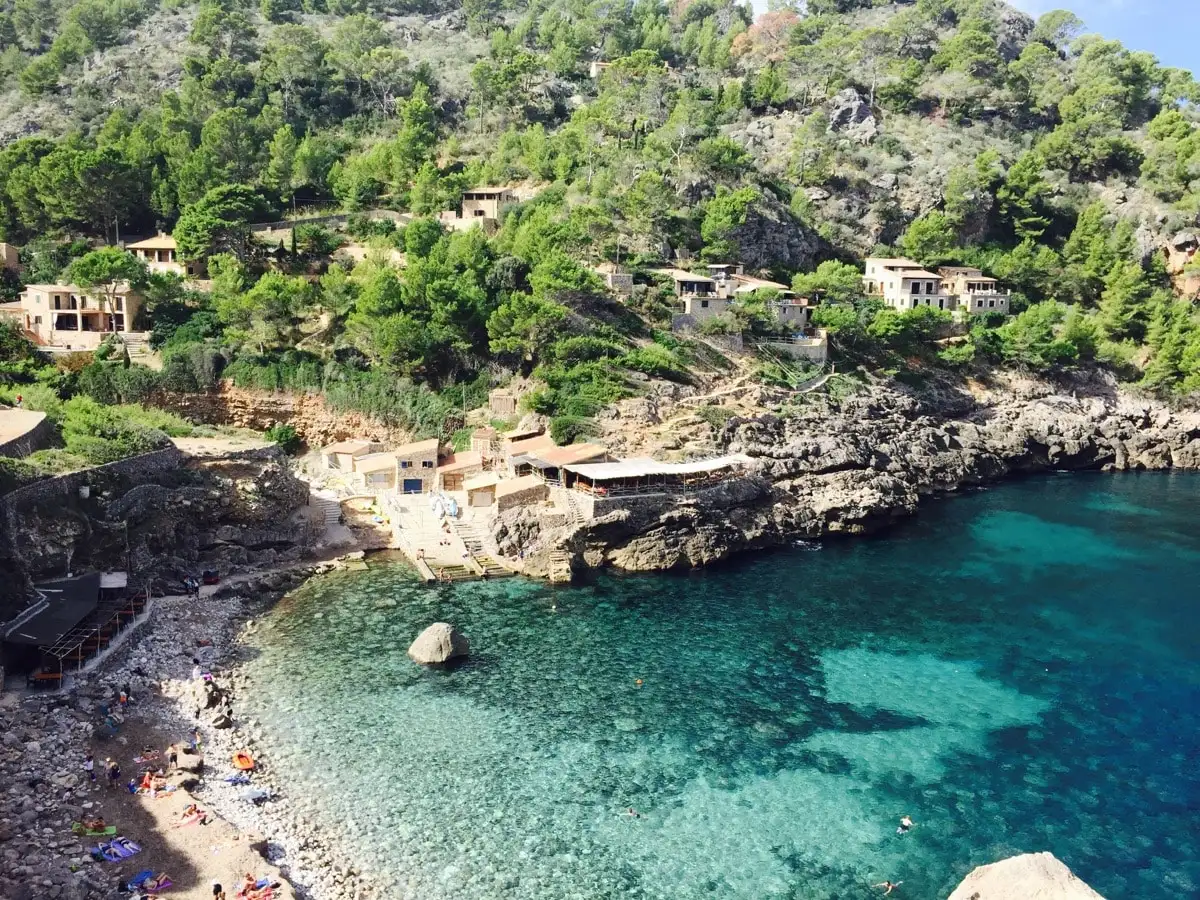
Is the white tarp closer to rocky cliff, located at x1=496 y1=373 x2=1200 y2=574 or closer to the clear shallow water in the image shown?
rocky cliff, located at x1=496 y1=373 x2=1200 y2=574

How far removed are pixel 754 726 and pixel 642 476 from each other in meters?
16.5

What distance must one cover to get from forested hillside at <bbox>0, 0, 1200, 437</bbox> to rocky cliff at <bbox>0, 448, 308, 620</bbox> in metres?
14.6

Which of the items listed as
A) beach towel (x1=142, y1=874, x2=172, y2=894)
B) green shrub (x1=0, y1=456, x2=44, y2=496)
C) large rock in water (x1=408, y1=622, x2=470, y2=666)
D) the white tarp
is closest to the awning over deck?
green shrub (x1=0, y1=456, x2=44, y2=496)

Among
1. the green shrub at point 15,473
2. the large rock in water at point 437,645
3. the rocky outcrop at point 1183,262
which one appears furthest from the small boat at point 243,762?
the rocky outcrop at point 1183,262

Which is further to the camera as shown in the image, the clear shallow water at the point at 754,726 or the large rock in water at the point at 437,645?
the large rock in water at the point at 437,645

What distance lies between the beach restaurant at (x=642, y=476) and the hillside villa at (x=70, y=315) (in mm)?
33618

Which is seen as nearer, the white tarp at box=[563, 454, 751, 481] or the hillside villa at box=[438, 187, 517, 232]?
the white tarp at box=[563, 454, 751, 481]

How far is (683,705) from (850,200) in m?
65.3

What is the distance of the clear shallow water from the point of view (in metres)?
22.1

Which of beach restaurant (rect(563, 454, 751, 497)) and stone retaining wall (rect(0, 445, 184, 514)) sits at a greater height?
stone retaining wall (rect(0, 445, 184, 514))

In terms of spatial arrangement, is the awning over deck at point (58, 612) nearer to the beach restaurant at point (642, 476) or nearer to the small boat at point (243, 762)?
the small boat at point (243, 762)

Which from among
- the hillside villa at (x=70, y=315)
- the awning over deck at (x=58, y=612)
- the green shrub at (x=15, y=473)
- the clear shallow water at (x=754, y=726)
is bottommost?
the clear shallow water at (x=754, y=726)

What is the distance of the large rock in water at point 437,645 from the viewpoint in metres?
30.8

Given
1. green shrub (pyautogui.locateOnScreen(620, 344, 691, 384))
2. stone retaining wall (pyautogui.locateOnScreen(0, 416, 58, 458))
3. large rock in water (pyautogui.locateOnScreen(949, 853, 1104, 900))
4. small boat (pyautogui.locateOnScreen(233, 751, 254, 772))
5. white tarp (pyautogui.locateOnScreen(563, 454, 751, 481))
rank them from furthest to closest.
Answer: green shrub (pyautogui.locateOnScreen(620, 344, 691, 384))
white tarp (pyautogui.locateOnScreen(563, 454, 751, 481))
stone retaining wall (pyautogui.locateOnScreen(0, 416, 58, 458))
small boat (pyautogui.locateOnScreen(233, 751, 254, 772))
large rock in water (pyautogui.locateOnScreen(949, 853, 1104, 900))
